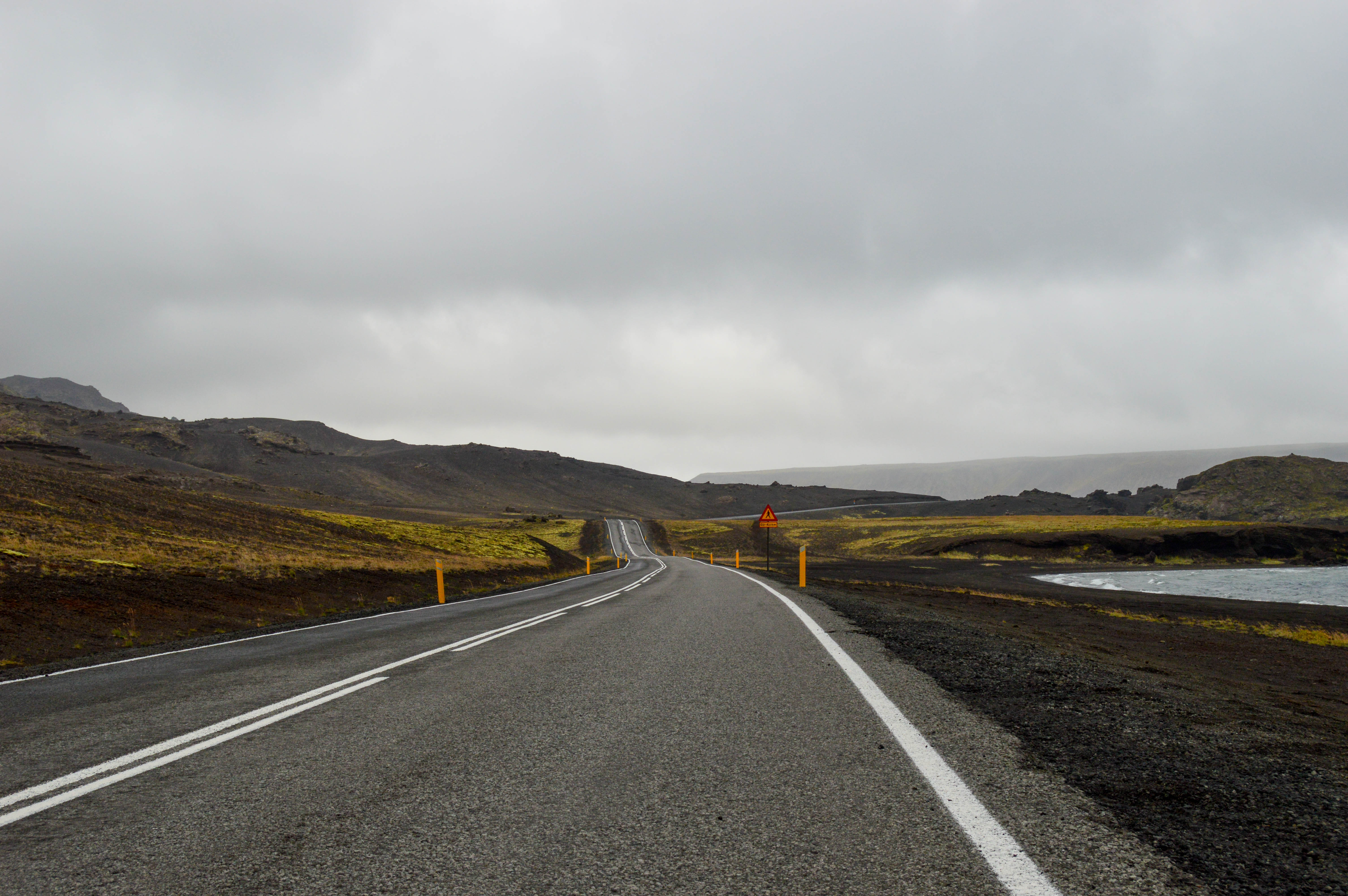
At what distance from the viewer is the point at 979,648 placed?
29.5 ft

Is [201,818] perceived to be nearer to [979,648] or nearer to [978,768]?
[978,768]

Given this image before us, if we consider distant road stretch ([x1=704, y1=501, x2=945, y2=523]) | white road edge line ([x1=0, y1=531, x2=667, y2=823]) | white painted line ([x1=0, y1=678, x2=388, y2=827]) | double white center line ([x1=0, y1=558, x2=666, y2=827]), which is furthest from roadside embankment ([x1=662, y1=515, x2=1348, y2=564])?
distant road stretch ([x1=704, y1=501, x2=945, y2=523])

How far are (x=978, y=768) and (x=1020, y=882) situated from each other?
1.45m

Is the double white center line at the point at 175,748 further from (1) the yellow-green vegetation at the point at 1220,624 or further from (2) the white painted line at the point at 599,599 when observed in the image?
(1) the yellow-green vegetation at the point at 1220,624

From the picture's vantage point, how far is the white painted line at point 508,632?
30.7 ft

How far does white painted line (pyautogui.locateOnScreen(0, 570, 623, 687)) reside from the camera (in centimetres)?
813

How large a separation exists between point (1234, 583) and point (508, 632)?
4575 cm

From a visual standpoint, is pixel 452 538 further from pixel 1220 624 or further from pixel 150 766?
pixel 150 766

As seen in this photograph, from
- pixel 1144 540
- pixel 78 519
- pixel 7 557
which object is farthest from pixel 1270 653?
pixel 1144 540

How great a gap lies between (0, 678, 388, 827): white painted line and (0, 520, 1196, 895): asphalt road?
0.02 metres

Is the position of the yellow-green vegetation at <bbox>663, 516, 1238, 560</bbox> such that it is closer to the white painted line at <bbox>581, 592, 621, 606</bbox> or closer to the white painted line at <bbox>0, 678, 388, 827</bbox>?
the white painted line at <bbox>581, 592, 621, 606</bbox>

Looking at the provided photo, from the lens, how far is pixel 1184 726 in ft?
16.8

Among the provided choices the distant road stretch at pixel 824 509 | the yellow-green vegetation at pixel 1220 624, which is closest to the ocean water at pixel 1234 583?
the yellow-green vegetation at pixel 1220 624

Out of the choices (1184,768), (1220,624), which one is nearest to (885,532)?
(1220,624)
